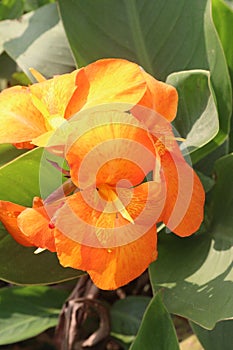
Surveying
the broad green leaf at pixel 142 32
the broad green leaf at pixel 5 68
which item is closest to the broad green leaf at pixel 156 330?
the broad green leaf at pixel 142 32

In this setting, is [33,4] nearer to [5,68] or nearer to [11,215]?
[5,68]

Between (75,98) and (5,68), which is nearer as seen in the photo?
(75,98)

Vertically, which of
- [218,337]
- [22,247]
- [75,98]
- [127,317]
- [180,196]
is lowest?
[127,317]

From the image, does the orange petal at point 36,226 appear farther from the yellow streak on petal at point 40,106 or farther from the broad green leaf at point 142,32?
the broad green leaf at point 142,32

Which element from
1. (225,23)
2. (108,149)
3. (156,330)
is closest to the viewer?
(108,149)

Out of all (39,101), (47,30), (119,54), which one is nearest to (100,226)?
(39,101)

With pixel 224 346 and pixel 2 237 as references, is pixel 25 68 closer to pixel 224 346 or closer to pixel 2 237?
pixel 2 237

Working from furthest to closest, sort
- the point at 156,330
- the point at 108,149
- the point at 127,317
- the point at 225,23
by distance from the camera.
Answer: the point at 127,317 < the point at 225,23 < the point at 156,330 < the point at 108,149

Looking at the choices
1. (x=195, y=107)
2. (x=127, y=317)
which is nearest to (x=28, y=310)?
(x=127, y=317)

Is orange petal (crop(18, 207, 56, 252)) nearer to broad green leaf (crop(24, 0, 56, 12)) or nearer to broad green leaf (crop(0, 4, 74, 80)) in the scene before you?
broad green leaf (crop(0, 4, 74, 80))
